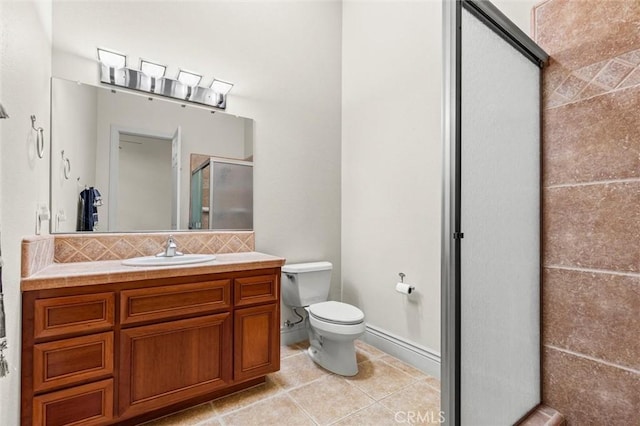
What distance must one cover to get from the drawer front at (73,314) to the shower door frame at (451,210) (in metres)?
1.48

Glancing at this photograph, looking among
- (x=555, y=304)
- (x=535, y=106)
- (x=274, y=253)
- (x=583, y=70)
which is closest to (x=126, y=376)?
(x=274, y=253)

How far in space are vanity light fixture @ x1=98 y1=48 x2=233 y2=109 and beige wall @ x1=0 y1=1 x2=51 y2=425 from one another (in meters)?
0.40

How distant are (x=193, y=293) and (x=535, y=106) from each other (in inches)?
79.7

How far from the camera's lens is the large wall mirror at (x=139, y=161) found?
5.98 feet

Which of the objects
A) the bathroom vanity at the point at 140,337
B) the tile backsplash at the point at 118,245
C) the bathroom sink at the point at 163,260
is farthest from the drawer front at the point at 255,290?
the tile backsplash at the point at 118,245

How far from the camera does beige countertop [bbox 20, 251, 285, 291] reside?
1.30m

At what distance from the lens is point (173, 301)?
1.61 meters

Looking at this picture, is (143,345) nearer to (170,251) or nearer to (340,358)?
(170,251)

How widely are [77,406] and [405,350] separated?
6.34 ft

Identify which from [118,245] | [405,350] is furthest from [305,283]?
[118,245]

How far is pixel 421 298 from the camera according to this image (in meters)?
2.14

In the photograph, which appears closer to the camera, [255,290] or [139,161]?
[255,290]

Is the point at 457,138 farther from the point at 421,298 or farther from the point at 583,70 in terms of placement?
the point at 421,298

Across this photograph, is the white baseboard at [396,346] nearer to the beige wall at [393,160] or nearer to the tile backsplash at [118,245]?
the beige wall at [393,160]
